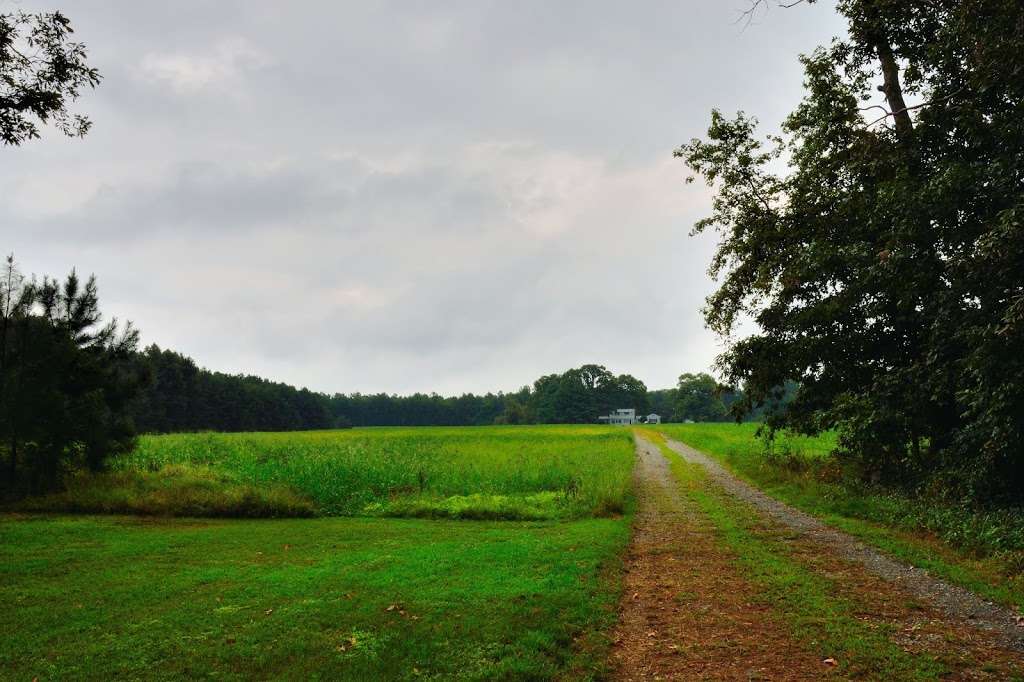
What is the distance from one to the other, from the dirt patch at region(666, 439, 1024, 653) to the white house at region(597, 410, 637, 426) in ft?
448

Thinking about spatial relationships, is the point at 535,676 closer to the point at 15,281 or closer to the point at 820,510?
the point at 820,510

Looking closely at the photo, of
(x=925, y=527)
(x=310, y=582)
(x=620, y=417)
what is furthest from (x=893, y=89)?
(x=620, y=417)

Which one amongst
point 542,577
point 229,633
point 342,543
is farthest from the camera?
point 342,543

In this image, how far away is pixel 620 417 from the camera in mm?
151750

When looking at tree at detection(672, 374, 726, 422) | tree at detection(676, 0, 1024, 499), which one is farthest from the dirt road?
tree at detection(672, 374, 726, 422)

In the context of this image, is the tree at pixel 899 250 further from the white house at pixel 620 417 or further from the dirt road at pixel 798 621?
the white house at pixel 620 417

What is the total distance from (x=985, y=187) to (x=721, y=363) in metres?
9.56

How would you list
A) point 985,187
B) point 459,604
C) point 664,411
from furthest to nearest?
point 664,411 → point 985,187 → point 459,604

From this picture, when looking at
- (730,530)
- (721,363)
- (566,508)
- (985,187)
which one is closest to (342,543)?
(566,508)

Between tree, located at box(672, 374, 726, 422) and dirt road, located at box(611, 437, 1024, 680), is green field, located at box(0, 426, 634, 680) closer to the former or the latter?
dirt road, located at box(611, 437, 1024, 680)

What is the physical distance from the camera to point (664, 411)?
190m

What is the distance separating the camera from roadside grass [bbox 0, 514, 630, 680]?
20.4 feet

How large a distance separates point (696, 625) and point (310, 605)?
209 inches

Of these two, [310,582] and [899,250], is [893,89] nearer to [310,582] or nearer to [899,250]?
[899,250]
